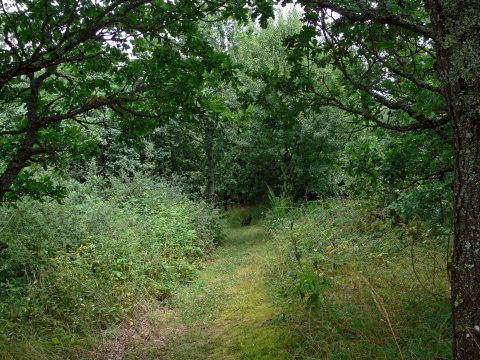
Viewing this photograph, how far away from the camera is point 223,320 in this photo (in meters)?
5.67

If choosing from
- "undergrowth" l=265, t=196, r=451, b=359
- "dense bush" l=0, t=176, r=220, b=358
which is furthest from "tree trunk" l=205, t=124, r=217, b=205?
"undergrowth" l=265, t=196, r=451, b=359

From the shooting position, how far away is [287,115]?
4.11m

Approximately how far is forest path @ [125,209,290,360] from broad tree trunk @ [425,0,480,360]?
223 centimetres

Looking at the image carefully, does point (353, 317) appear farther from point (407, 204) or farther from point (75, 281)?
point (75, 281)

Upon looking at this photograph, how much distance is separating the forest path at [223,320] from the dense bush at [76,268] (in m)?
0.58

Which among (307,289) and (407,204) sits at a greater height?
(407,204)

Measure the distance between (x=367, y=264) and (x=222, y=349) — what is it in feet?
8.68

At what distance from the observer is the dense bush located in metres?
5.08

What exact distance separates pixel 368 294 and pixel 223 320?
7.20 ft

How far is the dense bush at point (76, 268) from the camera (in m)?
5.08

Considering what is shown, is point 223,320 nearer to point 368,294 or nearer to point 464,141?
point 368,294

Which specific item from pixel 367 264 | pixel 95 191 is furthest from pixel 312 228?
pixel 95 191

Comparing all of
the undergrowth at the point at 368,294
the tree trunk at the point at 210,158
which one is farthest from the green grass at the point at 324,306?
the tree trunk at the point at 210,158

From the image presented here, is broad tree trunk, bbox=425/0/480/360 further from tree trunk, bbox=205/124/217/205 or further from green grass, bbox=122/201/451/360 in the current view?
tree trunk, bbox=205/124/217/205
